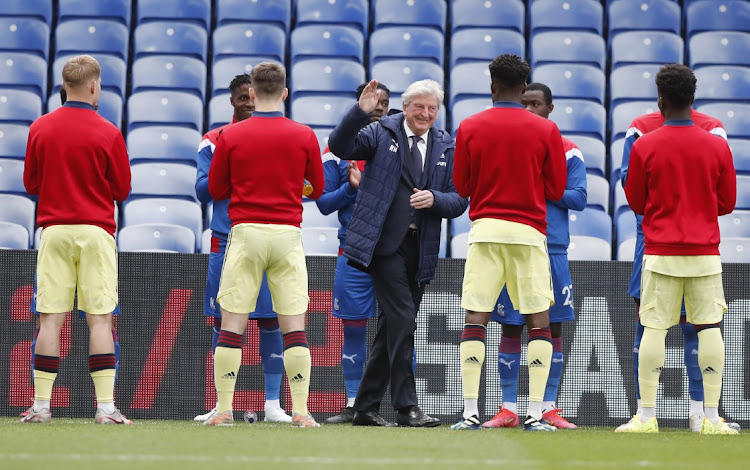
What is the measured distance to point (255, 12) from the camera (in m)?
12.0

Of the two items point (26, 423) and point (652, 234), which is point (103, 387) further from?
point (652, 234)

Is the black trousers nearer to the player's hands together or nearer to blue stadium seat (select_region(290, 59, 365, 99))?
the player's hands together

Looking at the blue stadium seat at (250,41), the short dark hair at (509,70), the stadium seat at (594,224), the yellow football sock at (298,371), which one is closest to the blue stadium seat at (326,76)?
the blue stadium seat at (250,41)

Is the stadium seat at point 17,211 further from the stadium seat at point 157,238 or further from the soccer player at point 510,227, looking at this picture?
the soccer player at point 510,227

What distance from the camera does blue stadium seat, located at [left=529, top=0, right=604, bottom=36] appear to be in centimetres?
1201

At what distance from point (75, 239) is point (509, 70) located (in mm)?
2600

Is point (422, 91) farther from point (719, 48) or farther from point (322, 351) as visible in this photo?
point (719, 48)

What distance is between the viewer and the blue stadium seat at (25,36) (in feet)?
37.7

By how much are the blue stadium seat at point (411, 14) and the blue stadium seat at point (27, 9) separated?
11.6 feet

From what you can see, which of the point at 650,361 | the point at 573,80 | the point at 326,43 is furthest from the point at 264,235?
the point at 573,80

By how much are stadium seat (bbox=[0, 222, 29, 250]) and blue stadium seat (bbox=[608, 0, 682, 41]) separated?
6511 mm

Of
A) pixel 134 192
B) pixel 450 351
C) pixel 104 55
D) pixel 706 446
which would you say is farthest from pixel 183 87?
pixel 706 446

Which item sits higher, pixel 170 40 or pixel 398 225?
pixel 170 40

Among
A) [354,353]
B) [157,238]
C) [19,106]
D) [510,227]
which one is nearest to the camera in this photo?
[510,227]
